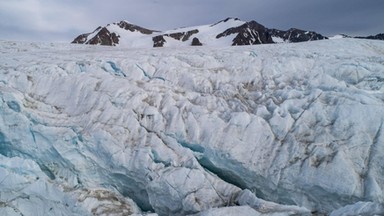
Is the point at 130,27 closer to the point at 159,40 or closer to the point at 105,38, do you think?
the point at 105,38

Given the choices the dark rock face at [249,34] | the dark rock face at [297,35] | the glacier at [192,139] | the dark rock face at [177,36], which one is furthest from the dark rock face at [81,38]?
the glacier at [192,139]

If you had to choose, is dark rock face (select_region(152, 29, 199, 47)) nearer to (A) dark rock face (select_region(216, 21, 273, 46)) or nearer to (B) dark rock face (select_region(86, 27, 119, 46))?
(A) dark rock face (select_region(216, 21, 273, 46))

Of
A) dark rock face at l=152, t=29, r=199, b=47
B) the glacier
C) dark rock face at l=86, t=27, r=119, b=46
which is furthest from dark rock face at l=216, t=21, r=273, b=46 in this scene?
the glacier

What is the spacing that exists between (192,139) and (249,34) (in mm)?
83621

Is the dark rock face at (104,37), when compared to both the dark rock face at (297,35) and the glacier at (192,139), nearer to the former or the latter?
the dark rock face at (297,35)

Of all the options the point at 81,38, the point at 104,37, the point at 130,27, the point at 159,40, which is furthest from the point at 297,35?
the point at 81,38

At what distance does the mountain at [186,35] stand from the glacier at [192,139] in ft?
233

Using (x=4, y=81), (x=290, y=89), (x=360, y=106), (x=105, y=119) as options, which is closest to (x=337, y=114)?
(x=360, y=106)

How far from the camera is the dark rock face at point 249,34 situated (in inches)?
3396

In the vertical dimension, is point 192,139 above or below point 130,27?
below

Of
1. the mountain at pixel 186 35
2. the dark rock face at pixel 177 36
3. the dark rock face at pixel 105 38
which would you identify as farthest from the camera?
the mountain at pixel 186 35

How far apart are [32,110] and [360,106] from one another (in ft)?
33.6

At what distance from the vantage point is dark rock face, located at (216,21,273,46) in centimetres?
8625

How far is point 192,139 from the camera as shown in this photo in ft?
34.6
